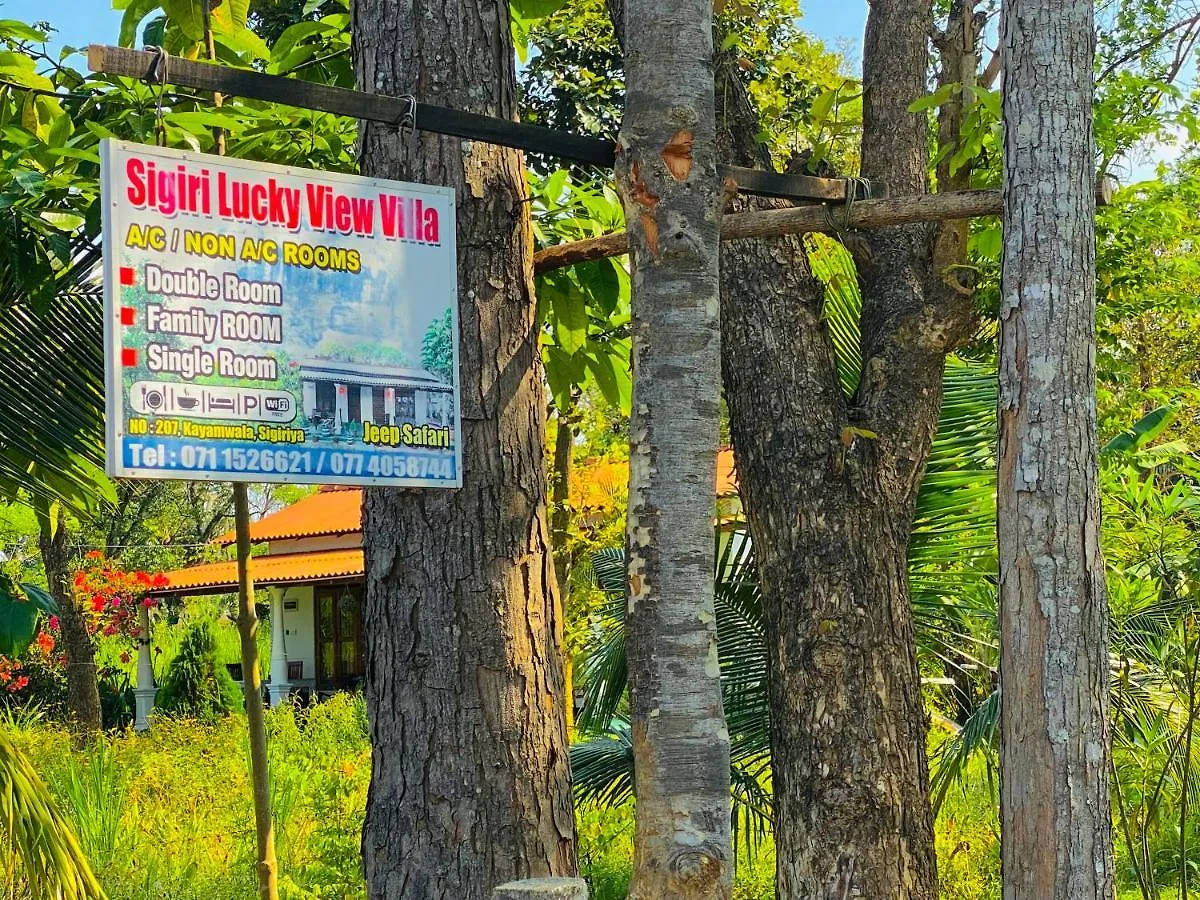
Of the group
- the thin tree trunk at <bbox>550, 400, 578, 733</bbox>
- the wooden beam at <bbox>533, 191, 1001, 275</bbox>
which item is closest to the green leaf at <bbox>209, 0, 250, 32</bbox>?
the wooden beam at <bbox>533, 191, 1001, 275</bbox>

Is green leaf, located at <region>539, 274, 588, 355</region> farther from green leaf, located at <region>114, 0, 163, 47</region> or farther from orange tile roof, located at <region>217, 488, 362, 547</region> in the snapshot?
orange tile roof, located at <region>217, 488, 362, 547</region>

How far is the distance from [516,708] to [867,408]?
2.45 meters

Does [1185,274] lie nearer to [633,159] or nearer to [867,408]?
[867,408]

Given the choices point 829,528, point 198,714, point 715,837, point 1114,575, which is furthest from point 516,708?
point 198,714

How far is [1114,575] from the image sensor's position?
6.34 meters

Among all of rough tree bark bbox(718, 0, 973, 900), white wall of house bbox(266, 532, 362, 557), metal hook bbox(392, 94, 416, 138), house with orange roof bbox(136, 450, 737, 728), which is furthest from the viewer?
white wall of house bbox(266, 532, 362, 557)

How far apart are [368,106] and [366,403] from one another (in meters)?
0.73

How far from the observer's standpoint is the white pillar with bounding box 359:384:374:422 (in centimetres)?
288

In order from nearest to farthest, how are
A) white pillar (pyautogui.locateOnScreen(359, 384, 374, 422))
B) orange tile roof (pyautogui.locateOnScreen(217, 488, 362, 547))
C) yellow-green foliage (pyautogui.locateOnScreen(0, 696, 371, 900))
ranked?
white pillar (pyautogui.locateOnScreen(359, 384, 374, 422)) → yellow-green foliage (pyautogui.locateOnScreen(0, 696, 371, 900)) → orange tile roof (pyautogui.locateOnScreen(217, 488, 362, 547))

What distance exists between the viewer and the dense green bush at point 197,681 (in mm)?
17734

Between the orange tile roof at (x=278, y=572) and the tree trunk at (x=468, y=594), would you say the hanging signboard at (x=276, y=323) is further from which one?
the orange tile roof at (x=278, y=572)

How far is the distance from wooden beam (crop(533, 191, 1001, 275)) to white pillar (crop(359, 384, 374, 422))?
2.96ft

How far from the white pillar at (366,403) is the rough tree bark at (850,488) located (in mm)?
2442

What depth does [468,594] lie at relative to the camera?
3.21 meters
